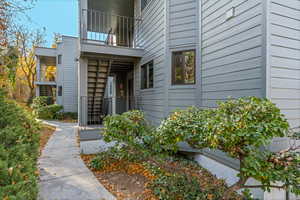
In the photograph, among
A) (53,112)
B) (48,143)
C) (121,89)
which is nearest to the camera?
(48,143)

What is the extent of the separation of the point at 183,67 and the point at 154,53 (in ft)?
4.55

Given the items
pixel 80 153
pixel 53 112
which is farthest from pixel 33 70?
pixel 80 153

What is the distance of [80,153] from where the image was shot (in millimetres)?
5672

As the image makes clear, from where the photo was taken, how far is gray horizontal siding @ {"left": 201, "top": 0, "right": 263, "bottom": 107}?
10.4ft

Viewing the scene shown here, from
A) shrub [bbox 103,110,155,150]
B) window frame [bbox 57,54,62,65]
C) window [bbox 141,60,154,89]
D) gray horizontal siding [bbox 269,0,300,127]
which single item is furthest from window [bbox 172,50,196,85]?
window frame [bbox 57,54,62,65]

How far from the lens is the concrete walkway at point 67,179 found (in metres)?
3.04

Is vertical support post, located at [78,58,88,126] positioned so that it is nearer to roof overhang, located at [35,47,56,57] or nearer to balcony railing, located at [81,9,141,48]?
balcony railing, located at [81,9,141,48]

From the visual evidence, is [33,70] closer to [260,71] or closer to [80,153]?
[80,153]

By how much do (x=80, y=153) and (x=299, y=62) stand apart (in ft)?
20.7

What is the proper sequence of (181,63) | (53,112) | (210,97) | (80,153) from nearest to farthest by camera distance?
(210,97) → (181,63) → (80,153) → (53,112)

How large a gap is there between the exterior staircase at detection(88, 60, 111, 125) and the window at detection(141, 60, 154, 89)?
4.89 ft

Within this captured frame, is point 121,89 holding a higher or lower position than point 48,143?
higher

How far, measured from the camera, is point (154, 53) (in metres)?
6.05

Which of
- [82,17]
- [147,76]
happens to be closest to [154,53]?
[147,76]
